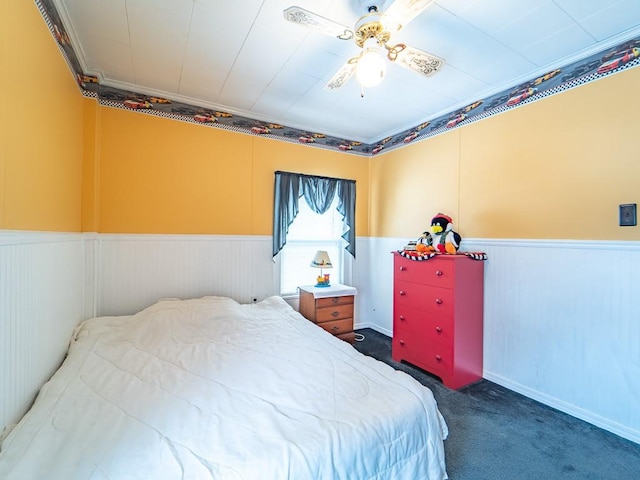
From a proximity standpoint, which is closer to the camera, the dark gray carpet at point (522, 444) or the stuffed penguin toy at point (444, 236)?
the dark gray carpet at point (522, 444)

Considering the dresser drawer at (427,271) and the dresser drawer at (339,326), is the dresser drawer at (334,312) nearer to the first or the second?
the dresser drawer at (339,326)

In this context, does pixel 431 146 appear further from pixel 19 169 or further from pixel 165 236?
pixel 19 169

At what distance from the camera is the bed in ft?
3.03

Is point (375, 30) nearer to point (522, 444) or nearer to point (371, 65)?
point (371, 65)

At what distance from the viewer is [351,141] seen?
3.79m

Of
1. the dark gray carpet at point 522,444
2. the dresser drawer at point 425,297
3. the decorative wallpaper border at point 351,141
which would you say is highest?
the decorative wallpaper border at point 351,141

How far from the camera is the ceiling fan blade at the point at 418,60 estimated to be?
1574 millimetres

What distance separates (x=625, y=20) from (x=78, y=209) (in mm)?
4000

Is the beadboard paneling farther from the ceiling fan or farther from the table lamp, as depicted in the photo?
the ceiling fan

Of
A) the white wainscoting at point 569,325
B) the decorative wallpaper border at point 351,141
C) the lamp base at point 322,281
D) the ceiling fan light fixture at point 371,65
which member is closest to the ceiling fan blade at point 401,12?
the ceiling fan light fixture at point 371,65

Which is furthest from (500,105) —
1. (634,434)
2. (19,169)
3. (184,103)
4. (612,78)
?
(19,169)

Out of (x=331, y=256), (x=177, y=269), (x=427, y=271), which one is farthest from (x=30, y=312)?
(x=331, y=256)

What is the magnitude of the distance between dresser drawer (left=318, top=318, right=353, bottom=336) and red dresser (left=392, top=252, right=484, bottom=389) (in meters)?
0.67

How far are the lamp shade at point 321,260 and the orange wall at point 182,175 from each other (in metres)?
0.67
